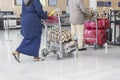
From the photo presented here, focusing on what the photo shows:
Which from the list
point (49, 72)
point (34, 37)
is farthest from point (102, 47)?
point (49, 72)

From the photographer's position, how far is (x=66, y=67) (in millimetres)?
4711

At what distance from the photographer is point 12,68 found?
4.64m

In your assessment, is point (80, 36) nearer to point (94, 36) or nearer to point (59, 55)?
point (94, 36)

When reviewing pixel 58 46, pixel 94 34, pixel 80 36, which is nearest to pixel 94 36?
pixel 94 34

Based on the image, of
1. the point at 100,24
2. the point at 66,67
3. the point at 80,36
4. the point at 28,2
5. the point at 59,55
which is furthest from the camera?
the point at 100,24

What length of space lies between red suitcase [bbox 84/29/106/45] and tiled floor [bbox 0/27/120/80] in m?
0.60

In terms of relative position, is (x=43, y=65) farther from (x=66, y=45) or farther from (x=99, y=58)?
(x=99, y=58)

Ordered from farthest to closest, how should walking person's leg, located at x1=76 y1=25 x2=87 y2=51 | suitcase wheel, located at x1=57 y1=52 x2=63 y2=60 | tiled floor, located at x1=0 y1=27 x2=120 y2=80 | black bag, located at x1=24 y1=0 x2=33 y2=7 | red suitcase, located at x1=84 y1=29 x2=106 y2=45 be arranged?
red suitcase, located at x1=84 y1=29 x2=106 y2=45 < walking person's leg, located at x1=76 y1=25 x2=87 y2=51 < suitcase wheel, located at x1=57 y1=52 x2=63 y2=60 < black bag, located at x1=24 y1=0 x2=33 y2=7 < tiled floor, located at x1=0 y1=27 x2=120 y2=80

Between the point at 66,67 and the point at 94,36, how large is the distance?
2076mm

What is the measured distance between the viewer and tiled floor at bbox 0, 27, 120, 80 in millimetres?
4096

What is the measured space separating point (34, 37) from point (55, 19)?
2.18 feet

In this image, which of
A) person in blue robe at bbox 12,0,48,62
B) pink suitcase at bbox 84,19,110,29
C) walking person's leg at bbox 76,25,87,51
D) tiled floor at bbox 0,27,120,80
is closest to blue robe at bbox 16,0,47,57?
person in blue robe at bbox 12,0,48,62

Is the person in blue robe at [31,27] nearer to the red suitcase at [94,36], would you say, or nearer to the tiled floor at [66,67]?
the tiled floor at [66,67]

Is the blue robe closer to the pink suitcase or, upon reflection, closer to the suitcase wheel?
the suitcase wheel
